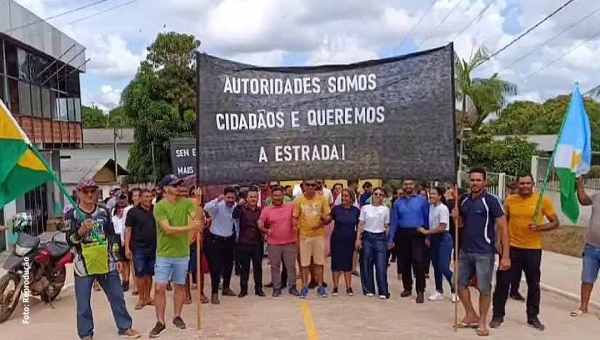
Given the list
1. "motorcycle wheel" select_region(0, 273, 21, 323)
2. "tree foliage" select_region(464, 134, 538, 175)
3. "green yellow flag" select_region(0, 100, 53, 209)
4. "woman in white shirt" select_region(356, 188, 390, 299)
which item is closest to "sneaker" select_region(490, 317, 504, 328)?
"woman in white shirt" select_region(356, 188, 390, 299)

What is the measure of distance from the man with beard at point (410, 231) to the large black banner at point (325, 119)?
156 cm

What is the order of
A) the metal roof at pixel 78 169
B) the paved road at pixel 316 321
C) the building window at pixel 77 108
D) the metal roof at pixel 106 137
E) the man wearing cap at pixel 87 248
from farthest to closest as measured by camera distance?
1. the metal roof at pixel 106 137
2. the metal roof at pixel 78 169
3. the building window at pixel 77 108
4. the paved road at pixel 316 321
5. the man wearing cap at pixel 87 248

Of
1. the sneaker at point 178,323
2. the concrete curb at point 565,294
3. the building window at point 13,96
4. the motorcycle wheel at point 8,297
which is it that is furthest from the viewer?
the building window at point 13,96

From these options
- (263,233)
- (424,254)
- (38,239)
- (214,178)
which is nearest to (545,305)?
(424,254)

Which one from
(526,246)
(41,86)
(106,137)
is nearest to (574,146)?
(526,246)

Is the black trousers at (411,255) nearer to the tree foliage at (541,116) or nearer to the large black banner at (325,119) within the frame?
the large black banner at (325,119)

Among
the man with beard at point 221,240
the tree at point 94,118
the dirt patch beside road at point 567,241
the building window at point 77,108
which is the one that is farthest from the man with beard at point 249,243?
the tree at point 94,118

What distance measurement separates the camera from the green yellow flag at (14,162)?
7.63 metres

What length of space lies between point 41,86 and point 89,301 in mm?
18500

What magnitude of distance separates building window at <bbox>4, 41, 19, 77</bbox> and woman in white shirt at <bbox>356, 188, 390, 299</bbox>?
14608 millimetres

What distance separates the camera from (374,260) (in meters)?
10.4

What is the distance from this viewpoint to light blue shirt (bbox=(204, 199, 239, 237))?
10.7 meters

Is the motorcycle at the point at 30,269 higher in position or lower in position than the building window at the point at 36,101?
lower

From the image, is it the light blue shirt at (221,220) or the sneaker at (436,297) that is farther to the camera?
the light blue shirt at (221,220)
